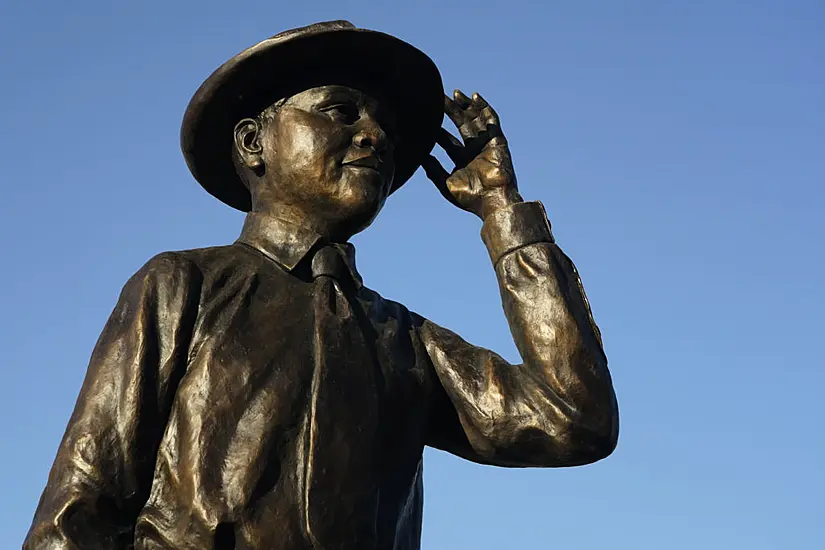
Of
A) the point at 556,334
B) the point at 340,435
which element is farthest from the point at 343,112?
the point at 340,435

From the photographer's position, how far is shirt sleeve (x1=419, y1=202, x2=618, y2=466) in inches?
216

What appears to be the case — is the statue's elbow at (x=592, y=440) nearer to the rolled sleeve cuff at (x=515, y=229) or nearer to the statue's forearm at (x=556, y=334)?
the statue's forearm at (x=556, y=334)

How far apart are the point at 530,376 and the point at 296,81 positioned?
150 cm

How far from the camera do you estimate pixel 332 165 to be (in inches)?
222

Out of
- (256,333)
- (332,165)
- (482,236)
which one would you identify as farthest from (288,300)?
(482,236)

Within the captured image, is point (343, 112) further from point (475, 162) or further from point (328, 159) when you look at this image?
point (475, 162)

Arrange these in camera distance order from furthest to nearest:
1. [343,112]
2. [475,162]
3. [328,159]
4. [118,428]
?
Answer: [475,162], [343,112], [328,159], [118,428]

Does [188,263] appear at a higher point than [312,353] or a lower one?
higher

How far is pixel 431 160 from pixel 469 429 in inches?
50.5

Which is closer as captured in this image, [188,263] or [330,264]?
[188,263]

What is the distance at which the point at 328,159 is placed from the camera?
18.5 feet

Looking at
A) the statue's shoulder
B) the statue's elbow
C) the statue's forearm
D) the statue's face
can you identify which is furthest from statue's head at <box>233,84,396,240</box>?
the statue's elbow

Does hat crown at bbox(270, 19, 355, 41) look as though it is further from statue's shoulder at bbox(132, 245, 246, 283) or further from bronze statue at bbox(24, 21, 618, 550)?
statue's shoulder at bbox(132, 245, 246, 283)

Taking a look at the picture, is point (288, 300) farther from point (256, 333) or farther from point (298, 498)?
point (298, 498)
